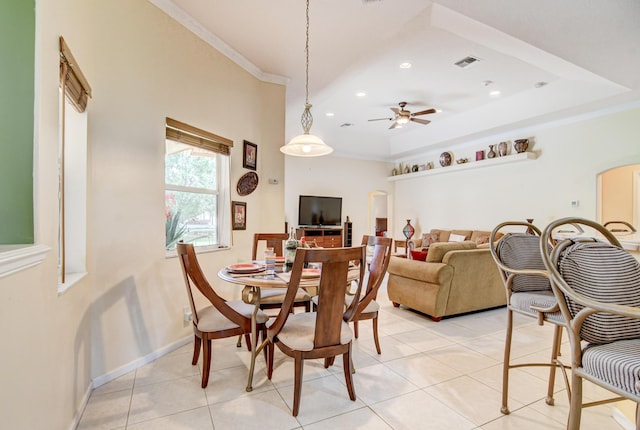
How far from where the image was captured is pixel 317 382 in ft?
7.50

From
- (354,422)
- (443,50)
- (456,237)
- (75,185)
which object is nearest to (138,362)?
(75,185)

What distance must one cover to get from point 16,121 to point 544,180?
708 centimetres

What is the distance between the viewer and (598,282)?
130 centimetres

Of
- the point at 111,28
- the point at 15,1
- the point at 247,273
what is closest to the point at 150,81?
the point at 111,28

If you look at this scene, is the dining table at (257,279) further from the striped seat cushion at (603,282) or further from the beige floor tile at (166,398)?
the striped seat cushion at (603,282)

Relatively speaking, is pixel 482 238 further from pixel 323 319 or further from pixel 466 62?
pixel 323 319

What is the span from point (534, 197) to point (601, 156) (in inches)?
47.3

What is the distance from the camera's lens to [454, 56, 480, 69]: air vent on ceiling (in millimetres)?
4171

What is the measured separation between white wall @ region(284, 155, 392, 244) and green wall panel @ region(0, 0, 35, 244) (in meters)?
6.73

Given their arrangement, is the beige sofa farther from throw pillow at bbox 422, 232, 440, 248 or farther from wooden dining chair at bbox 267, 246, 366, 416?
throw pillow at bbox 422, 232, 440, 248

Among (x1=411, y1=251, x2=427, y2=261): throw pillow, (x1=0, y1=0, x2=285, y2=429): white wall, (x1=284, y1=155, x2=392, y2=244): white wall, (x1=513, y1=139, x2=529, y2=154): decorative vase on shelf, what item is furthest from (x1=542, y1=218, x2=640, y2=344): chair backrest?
(x1=284, y1=155, x2=392, y2=244): white wall

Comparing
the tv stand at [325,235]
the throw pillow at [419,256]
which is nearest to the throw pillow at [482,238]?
the throw pillow at [419,256]

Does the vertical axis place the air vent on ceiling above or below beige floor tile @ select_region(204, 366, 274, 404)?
above

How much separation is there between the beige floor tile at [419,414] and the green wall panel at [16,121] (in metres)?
2.10
